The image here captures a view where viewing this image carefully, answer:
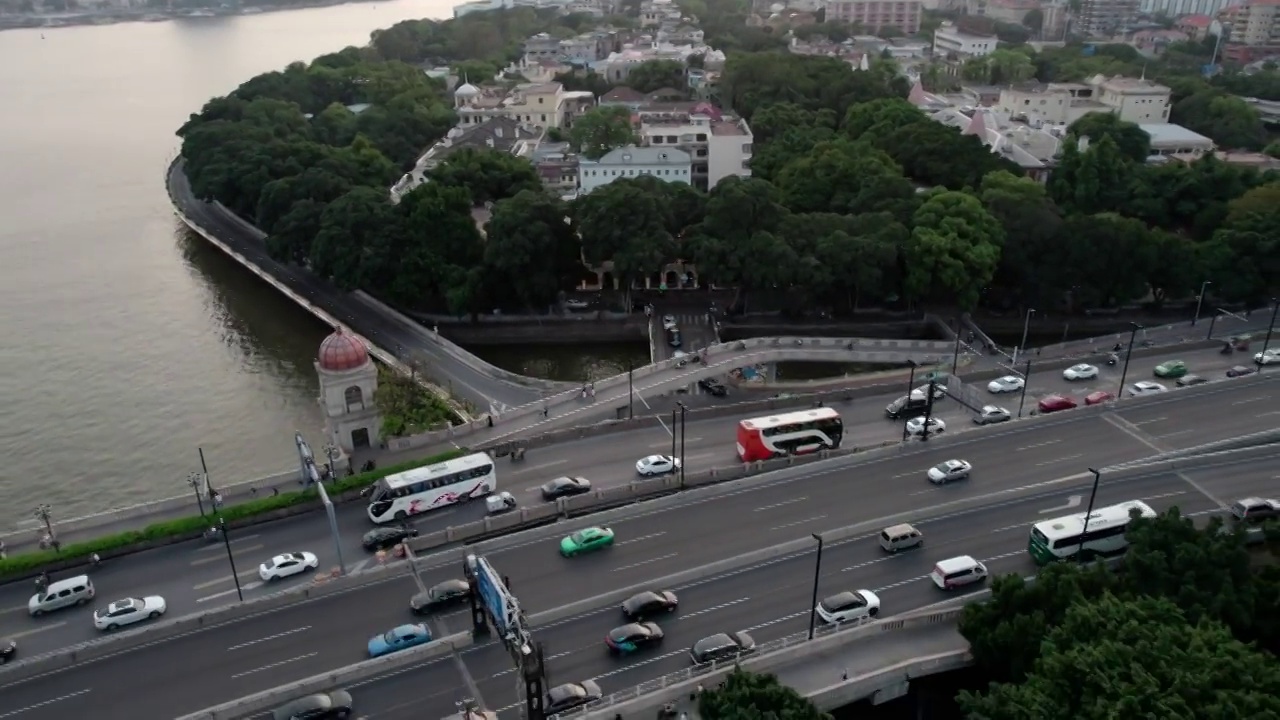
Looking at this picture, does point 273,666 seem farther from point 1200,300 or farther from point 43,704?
point 1200,300

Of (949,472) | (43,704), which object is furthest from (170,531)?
→ (949,472)

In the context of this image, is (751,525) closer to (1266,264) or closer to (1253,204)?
(1266,264)

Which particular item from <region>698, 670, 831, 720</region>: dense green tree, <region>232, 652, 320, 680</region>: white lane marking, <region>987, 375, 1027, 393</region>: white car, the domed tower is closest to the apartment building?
<region>987, 375, 1027, 393</region>: white car

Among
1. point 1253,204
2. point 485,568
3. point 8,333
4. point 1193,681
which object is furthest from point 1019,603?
point 8,333

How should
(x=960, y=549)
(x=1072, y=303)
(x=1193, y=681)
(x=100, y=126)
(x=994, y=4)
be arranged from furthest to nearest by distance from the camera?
1. (x=994, y=4)
2. (x=100, y=126)
3. (x=1072, y=303)
4. (x=960, y=549)
5. (x=1193, y=681)

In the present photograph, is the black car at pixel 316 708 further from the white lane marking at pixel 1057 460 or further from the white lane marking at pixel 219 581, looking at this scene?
the white lane marking at pixel 1057 460

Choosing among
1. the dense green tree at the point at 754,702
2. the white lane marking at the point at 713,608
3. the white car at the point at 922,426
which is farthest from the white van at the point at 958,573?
the white car at the point at 922,426
